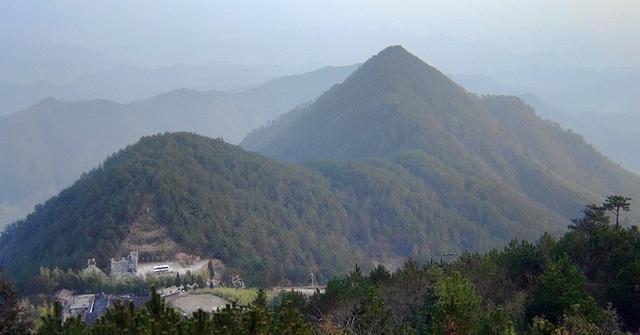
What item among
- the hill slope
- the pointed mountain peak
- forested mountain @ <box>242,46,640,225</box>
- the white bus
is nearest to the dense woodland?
the hill slope

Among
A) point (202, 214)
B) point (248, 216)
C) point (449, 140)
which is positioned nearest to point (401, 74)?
point (449, 140)

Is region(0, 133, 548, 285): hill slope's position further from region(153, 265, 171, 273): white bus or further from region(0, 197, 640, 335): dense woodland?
region(0, 197, 640, 335): dense woodland

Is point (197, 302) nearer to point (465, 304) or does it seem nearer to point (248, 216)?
point (465, 304)

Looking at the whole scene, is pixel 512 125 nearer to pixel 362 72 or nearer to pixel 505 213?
pixel 362 72

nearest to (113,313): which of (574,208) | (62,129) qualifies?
(574,208)

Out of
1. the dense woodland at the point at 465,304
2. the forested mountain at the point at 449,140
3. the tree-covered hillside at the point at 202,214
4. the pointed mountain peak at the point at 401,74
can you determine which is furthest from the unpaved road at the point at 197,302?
the pointed mountain peak at the point at 401,74

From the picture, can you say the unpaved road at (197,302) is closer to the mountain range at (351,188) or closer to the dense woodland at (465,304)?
Answer: the mountain range at (351,188)
